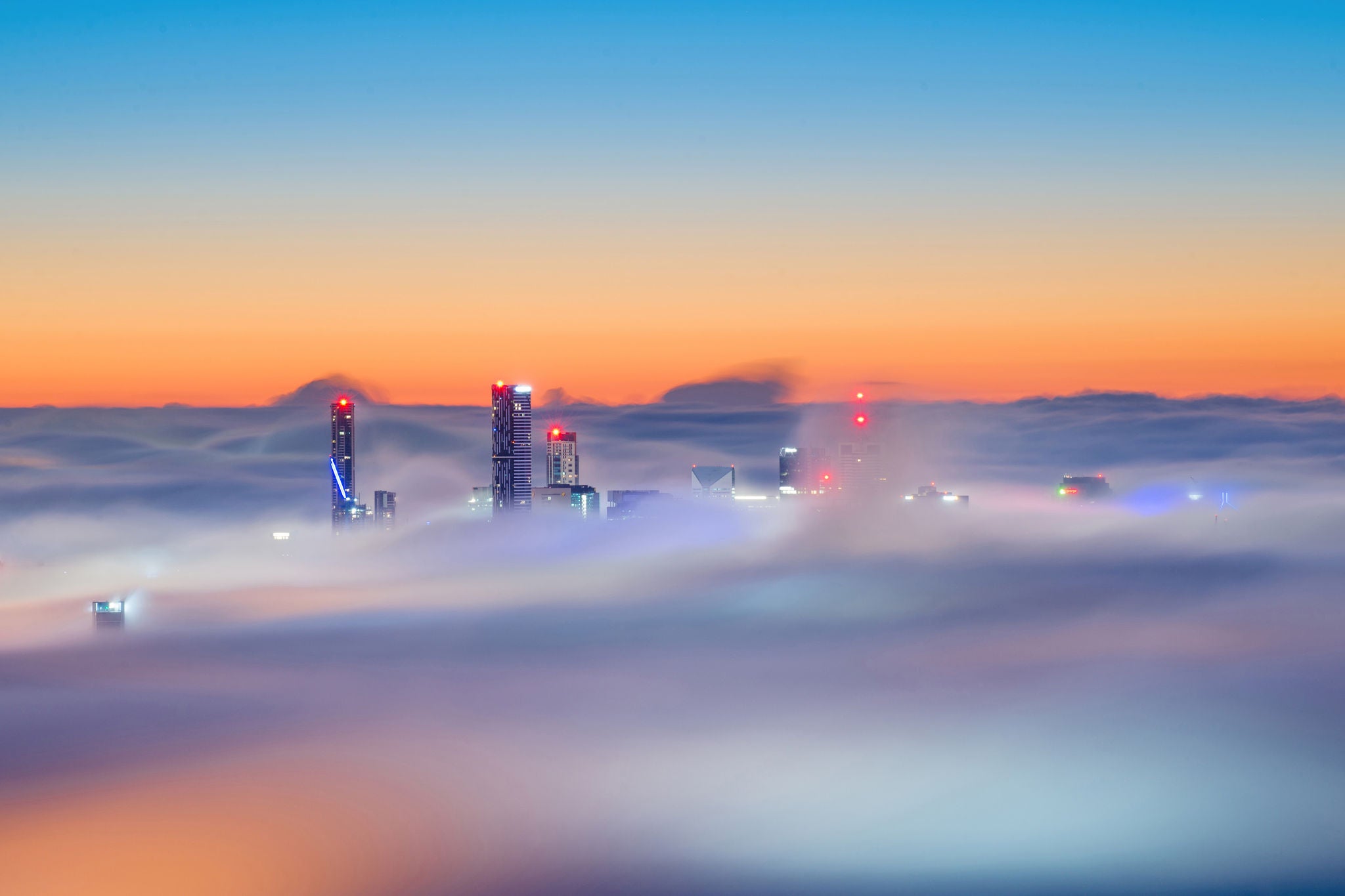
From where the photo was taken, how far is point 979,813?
173 metres

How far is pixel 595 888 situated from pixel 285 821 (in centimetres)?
4114

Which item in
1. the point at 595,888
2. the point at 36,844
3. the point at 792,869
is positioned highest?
the point at 36,844

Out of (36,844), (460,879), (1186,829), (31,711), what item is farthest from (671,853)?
(31,711)

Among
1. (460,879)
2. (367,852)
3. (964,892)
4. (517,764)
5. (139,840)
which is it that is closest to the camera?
(139,840)

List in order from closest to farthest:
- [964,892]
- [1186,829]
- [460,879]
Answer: [964,892] → [1186,829] → [460,879]

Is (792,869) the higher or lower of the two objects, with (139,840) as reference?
lower

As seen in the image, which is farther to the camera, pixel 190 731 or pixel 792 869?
pixel 190 731

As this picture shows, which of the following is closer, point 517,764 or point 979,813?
point 979,813

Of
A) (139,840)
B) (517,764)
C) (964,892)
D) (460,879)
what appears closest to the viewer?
(139,840)

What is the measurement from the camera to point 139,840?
12381 cm

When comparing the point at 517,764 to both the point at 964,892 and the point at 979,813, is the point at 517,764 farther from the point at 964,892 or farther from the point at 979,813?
the point at 964,892

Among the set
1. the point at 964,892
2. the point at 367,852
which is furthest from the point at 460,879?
the point at 964,892

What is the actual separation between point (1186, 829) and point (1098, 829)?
1045 centimetres

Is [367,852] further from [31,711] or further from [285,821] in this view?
[31,711]
